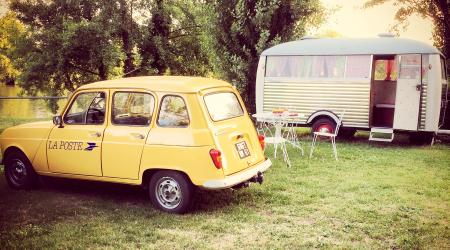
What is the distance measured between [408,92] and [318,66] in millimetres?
2565

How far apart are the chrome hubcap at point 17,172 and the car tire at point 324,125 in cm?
800

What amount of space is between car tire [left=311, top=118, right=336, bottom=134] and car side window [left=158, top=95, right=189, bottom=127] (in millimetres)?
7276

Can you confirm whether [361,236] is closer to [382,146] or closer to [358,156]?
[358,156]

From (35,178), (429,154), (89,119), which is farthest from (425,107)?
(35,178)

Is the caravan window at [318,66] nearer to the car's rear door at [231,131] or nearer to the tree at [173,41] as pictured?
the car's rear door at [231,131]

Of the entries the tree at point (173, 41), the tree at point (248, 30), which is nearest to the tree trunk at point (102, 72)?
the tree at point (173, 41)

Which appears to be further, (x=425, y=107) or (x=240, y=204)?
(x=425, y=107)

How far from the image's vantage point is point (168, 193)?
6.14 metres

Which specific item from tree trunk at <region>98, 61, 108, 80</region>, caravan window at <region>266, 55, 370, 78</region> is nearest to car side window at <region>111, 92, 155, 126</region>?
caravan window at <region>266, 55, 370, 78</region>

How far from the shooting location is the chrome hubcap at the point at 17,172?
7390 mm

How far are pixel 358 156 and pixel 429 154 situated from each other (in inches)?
71.4

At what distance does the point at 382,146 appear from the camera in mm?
11859

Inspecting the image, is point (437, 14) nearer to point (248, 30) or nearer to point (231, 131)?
point (248, 30)

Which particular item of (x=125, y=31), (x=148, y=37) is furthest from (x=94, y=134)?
(x=148, y=37)
